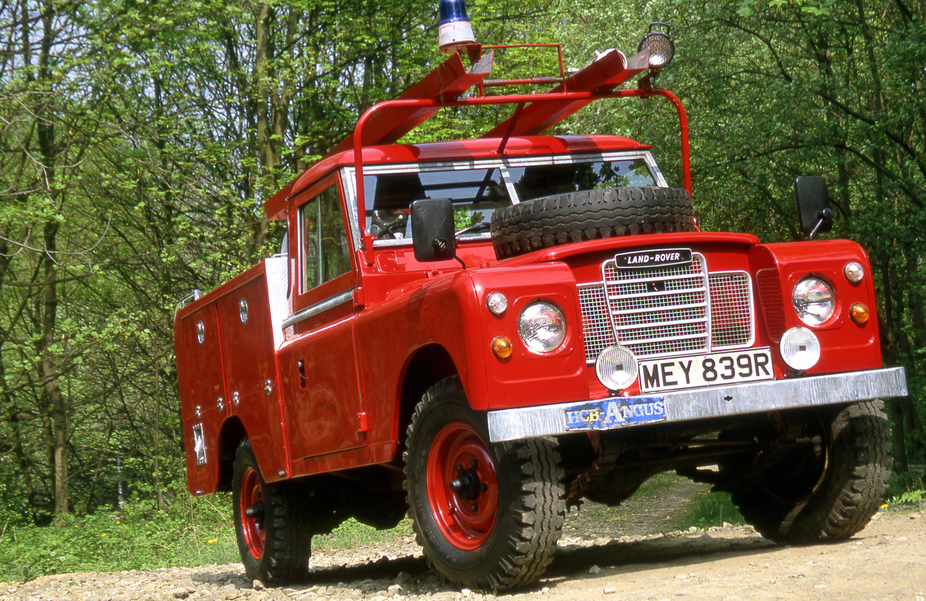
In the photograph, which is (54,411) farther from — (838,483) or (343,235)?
(838,483)

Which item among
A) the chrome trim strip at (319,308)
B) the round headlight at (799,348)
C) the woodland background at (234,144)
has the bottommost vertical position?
the round headlight at (799,348)

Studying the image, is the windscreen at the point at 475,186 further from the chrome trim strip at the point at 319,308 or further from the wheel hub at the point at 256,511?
A: the wheel hub at the point at 256,511

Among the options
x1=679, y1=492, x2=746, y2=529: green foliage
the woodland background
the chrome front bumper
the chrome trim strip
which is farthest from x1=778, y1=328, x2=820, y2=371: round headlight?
the woodland background

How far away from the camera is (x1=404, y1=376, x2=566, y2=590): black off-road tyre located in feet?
14.1

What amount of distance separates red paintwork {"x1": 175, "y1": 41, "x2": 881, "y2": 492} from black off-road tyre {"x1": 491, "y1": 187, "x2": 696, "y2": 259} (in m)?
0.19

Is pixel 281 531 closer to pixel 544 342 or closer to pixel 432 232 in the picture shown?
pixel 432 232

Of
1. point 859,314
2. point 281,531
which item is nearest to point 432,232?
point 859,314

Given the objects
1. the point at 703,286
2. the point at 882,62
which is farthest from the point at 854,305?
the point at 882,62

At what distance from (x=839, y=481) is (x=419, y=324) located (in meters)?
2.28

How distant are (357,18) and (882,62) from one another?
8984 millimetres

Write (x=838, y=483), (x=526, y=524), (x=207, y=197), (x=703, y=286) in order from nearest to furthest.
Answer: (x=526, y=524), (x=703, y=286), (x=838, y=483), (x=207, y=197)

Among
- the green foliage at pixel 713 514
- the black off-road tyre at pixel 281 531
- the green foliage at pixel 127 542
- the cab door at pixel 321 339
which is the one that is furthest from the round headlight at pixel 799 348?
the green foliage at pixel 127 542

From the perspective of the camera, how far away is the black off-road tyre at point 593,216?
4.77 meters

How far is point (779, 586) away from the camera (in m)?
4.01
